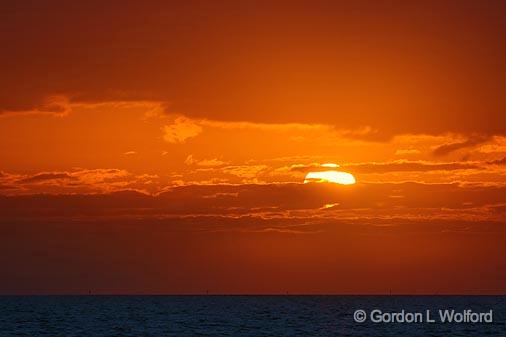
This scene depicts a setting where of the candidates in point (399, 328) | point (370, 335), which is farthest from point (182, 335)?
point (399, 328)

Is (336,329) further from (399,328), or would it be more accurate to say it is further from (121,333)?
(121,333)

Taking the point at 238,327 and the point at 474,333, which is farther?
the point at 238,327

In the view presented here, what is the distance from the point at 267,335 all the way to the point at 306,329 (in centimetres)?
1766

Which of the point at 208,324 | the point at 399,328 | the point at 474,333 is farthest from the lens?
the point at 208,324

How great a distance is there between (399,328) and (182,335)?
142 ft

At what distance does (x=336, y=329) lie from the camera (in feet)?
518

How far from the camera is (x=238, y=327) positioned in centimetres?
16812

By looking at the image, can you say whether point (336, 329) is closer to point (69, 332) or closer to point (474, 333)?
point (474, 333)

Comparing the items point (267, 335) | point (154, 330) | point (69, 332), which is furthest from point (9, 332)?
point (267, 335)

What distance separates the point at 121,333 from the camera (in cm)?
14675

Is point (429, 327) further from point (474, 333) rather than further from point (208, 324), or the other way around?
point (208, 324)

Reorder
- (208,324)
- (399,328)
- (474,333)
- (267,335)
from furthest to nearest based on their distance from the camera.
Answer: (208,324) → (399,328) → (474,333) → (267,335)

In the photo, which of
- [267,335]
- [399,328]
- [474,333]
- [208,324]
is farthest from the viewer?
[208,324]

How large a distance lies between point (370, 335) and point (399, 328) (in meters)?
23.5
